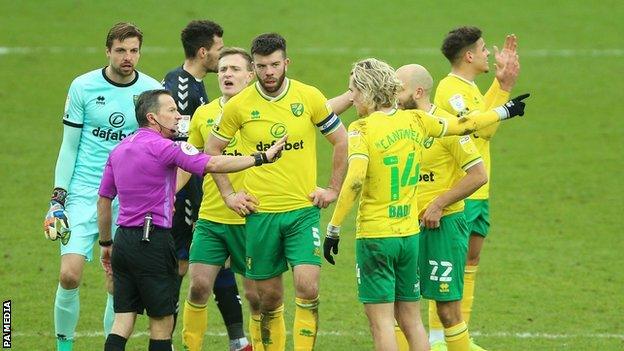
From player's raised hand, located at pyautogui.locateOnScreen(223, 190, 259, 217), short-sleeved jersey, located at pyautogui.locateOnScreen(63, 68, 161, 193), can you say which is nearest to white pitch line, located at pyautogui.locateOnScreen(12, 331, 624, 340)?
short-sleeved jersey, located at pyautogui.locateOnScreen(63, 68, 161, 193)

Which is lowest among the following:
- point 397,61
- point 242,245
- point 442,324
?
point 442,324

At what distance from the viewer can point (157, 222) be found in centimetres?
999

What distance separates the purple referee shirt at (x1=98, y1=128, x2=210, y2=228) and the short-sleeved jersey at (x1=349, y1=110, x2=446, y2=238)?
4.24 ft

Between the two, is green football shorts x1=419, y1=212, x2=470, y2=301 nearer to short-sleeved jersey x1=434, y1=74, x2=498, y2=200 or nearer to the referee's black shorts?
short-sleeved jersey x1=434, y1=74, x2=498, y2=200

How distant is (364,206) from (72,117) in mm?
2920

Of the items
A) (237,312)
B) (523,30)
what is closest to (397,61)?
(523,30)

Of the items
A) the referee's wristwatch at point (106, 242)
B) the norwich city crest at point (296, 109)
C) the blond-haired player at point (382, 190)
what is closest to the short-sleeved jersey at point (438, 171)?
the blond-haired player at point (382, 190)

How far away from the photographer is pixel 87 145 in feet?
37.5

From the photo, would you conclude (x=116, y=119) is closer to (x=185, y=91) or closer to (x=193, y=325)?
(x=185, y=91)

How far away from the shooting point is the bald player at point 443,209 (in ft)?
35.3

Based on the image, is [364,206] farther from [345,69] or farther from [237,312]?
[345,69]

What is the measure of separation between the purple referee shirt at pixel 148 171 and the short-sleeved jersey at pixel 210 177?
1187 millimetres

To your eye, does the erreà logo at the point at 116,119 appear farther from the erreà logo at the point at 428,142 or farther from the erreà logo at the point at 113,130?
the erreà logo at the point at 428,142

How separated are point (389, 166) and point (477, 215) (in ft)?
7.47
